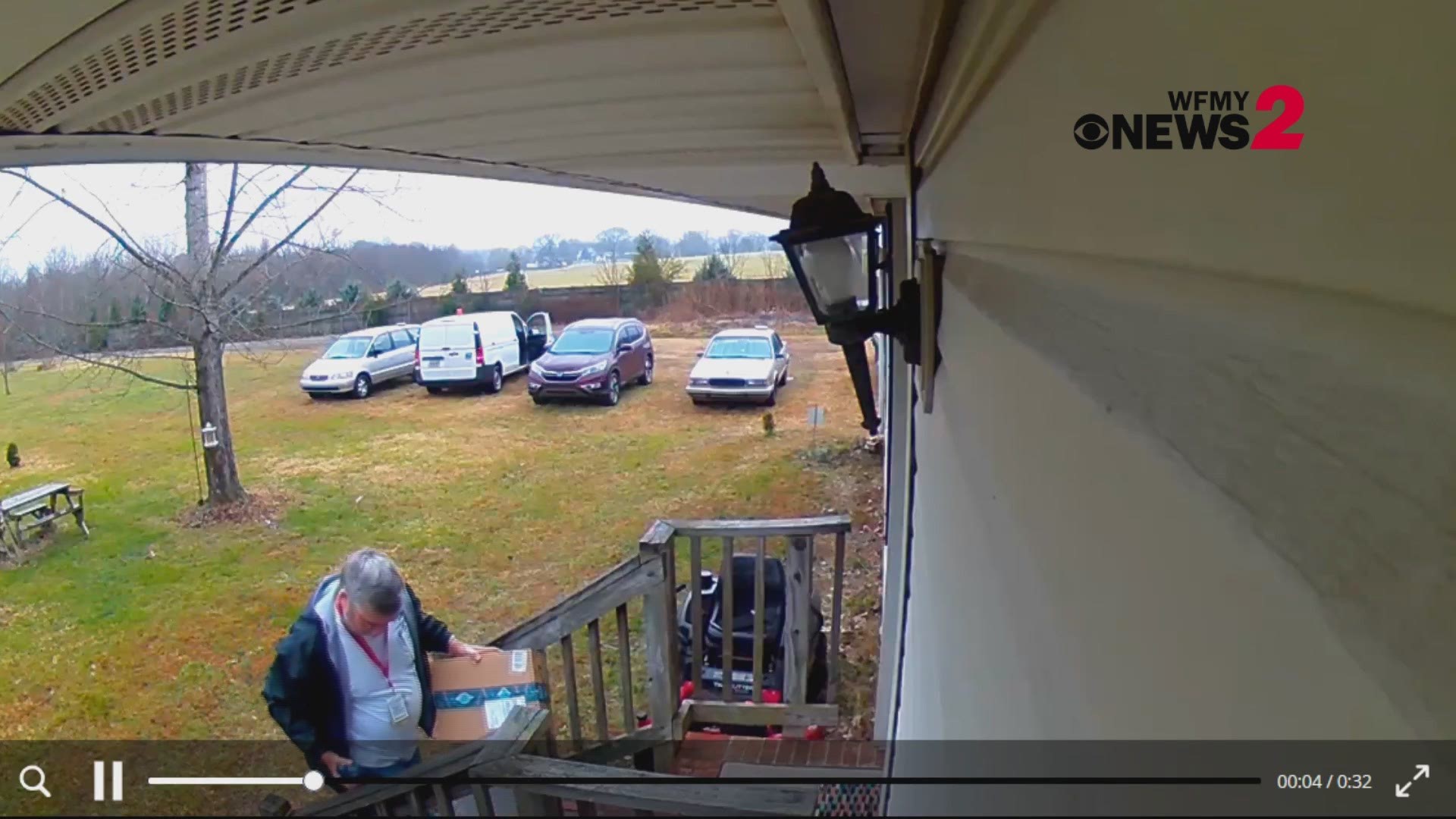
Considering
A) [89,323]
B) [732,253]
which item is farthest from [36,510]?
[732,253]

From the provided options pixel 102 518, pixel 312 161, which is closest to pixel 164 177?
pixel 102 518

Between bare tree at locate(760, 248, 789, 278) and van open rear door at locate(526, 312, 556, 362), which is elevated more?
bare tree at locate(760, 248, 789, 278)

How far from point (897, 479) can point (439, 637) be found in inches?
77.2

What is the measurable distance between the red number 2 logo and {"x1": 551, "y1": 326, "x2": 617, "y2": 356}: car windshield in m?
10.2

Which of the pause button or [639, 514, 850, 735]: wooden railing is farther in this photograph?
the pause button

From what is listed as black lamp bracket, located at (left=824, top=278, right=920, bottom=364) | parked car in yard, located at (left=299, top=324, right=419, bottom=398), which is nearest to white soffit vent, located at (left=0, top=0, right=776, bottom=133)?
black lamp bracket, located at (left=824, top=278, right=920, bottom=364)

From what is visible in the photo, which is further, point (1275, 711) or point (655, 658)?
point (655, 658)

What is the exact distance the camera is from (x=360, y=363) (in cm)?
1037

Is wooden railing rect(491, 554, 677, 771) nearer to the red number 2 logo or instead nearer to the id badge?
the id badge

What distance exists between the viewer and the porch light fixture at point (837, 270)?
1.51 metres

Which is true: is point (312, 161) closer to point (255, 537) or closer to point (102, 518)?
point (255, 537)

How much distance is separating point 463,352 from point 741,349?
3.57m

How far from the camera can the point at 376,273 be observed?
28.1 feet

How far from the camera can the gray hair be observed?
2.27 meters
